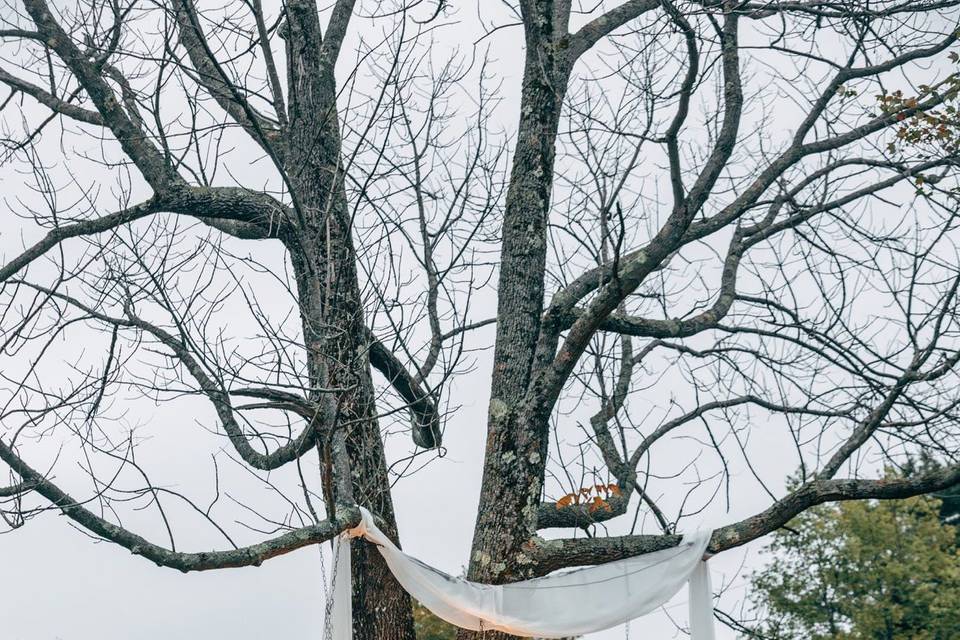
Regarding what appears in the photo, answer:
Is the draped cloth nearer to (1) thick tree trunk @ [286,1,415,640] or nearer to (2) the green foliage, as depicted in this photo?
(1) thick tree trunk @ [286,1,415,640]

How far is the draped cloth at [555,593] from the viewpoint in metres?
4.29

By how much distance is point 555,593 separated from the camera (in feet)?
14.5

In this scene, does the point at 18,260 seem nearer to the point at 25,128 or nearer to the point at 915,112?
the point at 25,128

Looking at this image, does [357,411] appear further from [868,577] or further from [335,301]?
[868,577]

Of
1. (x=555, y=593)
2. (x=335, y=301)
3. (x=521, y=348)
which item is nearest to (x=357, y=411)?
(x=335, y=301)

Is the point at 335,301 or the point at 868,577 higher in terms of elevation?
the point at 868,577

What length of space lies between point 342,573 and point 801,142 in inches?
115

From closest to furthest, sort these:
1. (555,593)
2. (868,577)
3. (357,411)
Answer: (555,593) → (357,411) → (868,577)

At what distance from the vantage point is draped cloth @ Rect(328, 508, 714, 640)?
4293 mm

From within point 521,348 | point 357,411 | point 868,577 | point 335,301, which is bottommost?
point 357,411

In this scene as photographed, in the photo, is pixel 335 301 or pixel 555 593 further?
pixel 335 301

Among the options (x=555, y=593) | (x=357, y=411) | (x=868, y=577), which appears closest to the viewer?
(x=555, y=593)

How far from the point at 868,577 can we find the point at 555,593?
52.6 feet

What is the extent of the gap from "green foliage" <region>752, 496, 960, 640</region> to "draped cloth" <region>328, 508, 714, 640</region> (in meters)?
14.3
